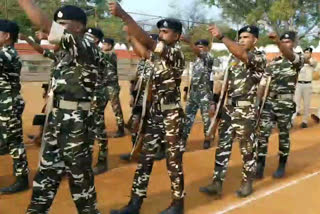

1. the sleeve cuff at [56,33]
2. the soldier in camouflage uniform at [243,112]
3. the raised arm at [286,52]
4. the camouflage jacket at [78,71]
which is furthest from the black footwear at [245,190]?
the sleeve cuff at [56,33]

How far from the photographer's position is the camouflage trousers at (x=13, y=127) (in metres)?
5.20

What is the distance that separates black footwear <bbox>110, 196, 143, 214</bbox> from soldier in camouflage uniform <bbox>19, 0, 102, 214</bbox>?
810 millimetres

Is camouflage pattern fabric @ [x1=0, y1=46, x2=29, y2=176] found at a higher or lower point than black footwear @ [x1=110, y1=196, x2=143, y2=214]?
higher

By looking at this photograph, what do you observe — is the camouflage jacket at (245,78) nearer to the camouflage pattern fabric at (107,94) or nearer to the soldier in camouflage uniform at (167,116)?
the soldier in camouflage uniform at (167,116)

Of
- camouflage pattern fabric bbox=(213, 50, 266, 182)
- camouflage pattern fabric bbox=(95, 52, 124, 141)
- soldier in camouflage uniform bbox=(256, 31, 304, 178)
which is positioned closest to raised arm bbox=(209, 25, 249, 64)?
camouflage pattern fabric bbox=(213, 50, 266, 182)

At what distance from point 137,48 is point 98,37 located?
1245 millimetres

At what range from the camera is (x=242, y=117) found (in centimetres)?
537

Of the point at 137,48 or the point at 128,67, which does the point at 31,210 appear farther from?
the point at 128,67

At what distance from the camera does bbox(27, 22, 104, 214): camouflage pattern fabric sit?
3.60 m

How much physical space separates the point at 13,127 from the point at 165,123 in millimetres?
1985

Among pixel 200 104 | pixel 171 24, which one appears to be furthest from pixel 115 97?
pixel 171 24

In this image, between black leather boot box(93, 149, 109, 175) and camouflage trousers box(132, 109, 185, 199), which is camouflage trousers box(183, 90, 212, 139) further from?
camouflage trousers box(132, 109, 185, 199)

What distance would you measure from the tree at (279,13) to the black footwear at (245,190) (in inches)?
810

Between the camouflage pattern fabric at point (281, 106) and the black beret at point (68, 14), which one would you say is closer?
the black beret at point (68, 14)
